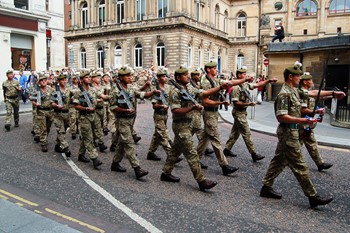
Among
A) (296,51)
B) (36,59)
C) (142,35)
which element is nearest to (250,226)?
(296,51)

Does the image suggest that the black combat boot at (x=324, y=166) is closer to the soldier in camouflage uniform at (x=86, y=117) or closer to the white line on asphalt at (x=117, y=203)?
the white line on asphalt at (x=117, y=203)

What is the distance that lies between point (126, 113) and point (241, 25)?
5093 cm

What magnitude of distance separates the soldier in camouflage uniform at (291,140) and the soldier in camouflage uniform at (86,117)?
147 inches


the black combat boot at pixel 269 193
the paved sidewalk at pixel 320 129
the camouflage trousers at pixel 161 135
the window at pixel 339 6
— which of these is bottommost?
the black combat boot at pixel 269 193

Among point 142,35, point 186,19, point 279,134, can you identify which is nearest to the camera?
point 279,134

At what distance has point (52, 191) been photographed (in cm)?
561

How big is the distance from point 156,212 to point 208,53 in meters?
43.1

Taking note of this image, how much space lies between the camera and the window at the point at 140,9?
1719 inches

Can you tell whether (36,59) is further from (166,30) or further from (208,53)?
(208,53)

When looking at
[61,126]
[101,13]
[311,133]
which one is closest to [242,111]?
[311,133]

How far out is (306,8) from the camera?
48.7 meters

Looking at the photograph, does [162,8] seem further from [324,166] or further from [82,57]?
[324,166]

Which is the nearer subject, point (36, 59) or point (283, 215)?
point (283, 215)

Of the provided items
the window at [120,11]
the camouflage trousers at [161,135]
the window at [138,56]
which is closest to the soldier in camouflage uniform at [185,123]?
the camouflage trousers at [161,135]
